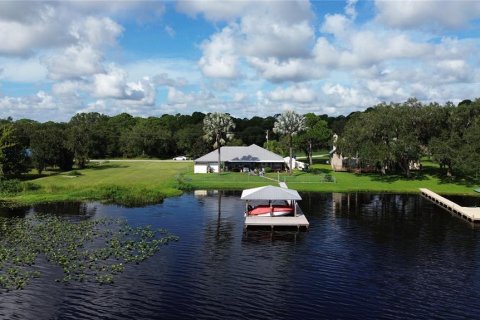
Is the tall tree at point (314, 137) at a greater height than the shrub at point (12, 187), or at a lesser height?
greater

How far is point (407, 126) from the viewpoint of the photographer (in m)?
80.6

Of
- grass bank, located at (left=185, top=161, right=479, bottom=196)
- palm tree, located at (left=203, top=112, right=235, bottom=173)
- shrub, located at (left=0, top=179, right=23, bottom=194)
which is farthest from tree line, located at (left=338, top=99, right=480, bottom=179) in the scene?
shrub, located at (left=0, top=179, right=23, bottom=194)

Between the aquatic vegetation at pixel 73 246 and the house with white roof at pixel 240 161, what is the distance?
1904 inches

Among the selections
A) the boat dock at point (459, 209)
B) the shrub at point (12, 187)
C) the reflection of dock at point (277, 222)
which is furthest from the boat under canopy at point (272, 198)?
the shrub at point (12, 187)

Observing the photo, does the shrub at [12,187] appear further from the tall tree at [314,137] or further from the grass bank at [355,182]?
the tall tree at [314,137]

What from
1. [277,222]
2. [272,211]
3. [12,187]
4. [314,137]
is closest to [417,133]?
[314,137]

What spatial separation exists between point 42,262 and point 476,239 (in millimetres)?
36658

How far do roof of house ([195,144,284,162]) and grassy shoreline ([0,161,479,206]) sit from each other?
7884 mm

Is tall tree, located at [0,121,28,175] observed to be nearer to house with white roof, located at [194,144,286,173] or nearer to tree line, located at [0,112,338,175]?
tree line, located at [0,112,338,175]

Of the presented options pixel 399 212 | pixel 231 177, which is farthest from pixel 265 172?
pixel 399 212

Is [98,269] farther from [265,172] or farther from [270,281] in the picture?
[265,172]

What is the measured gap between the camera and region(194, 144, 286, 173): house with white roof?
94875 mm

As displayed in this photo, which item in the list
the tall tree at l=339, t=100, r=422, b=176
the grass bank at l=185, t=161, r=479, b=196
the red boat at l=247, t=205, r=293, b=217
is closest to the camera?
the red boat at l=247, t=205, r=293, b=217

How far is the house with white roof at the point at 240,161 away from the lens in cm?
9488
